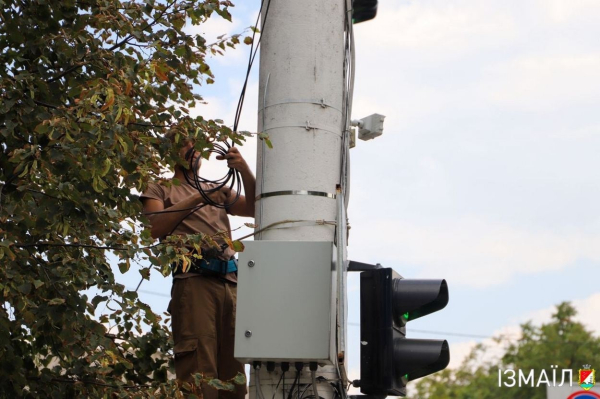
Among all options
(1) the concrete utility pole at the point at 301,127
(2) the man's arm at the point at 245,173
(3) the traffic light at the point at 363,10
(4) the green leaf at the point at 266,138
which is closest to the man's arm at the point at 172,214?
(2) the man's arm at the point at 245,173

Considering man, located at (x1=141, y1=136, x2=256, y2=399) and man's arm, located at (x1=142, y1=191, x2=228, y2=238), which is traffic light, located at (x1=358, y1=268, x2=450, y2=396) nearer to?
man, located at (x1=141, y1=136, x2=256, y2=399)

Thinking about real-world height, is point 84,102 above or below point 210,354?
above

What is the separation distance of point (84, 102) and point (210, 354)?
1.64 meters

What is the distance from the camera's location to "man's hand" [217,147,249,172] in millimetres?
5996

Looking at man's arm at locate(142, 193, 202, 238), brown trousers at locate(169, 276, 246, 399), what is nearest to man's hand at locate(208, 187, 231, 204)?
man's arm at locate(142, 193, 202, 238)

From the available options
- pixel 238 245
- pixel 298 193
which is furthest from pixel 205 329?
pixel 298 193

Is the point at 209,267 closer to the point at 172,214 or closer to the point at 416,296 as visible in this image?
the point at 172,214

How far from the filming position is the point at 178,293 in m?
6.04

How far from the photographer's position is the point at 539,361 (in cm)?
3597

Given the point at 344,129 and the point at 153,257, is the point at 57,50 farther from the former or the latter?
the point at 344,129

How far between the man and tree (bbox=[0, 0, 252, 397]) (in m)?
0.19

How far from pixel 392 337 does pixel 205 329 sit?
1391 mm

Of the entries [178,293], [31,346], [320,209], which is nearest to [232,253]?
[178,293]


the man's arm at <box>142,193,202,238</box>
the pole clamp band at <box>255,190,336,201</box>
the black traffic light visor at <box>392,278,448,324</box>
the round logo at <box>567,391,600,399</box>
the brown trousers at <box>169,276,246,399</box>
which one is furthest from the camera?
the round logo at <box>567,391,600,399</box>
